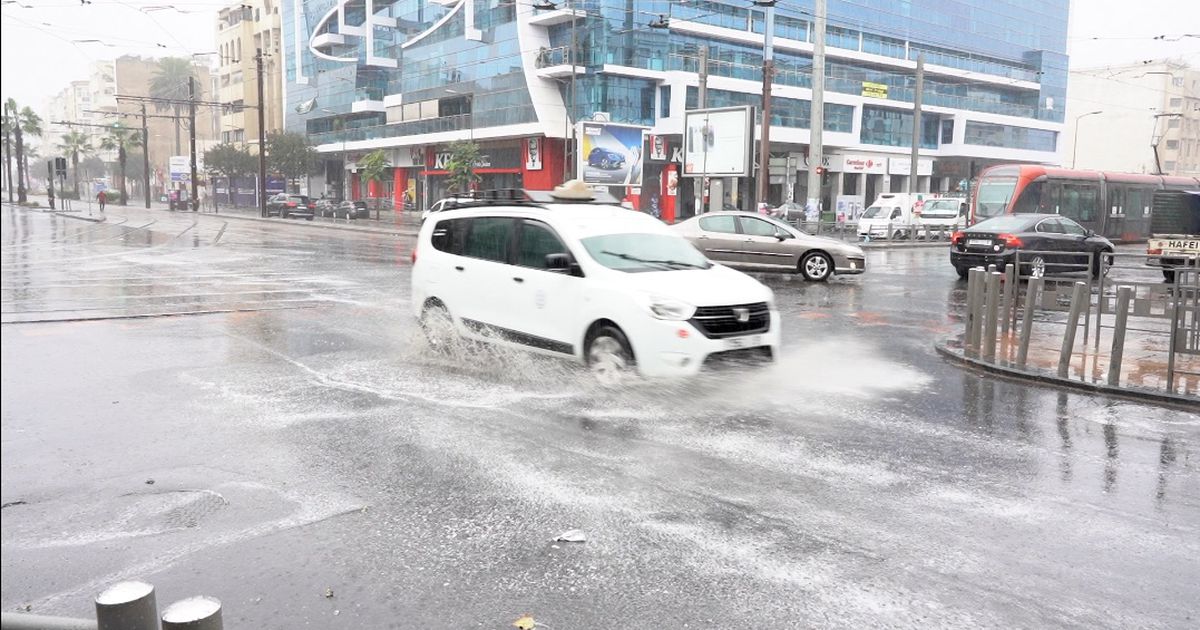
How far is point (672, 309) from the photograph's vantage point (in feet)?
25.5

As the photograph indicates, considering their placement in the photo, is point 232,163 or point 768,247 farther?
point 232,163

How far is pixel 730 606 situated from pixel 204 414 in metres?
5.01

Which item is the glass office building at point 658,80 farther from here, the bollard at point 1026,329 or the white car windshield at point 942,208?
the bollard at point 1026,329

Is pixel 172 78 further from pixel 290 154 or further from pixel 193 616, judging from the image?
pixel 193 616

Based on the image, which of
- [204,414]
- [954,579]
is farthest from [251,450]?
[954,579]

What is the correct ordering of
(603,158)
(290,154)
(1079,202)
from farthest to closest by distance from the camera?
1. (290,154)
2. (603,158)
3. (1079,202)

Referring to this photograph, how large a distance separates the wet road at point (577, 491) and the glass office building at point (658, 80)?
96.5ft

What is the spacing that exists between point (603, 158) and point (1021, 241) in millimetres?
32470

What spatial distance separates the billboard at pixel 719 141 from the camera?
31.4 meters

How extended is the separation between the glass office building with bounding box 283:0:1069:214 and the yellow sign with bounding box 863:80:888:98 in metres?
0.14

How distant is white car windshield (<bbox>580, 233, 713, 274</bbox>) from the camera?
857 centimetres

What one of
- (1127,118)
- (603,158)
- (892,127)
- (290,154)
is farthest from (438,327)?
(1127,118)

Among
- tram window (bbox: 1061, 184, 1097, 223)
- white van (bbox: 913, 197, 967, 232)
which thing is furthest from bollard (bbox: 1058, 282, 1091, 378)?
white van (bbox: 913, 197, 967, 232)

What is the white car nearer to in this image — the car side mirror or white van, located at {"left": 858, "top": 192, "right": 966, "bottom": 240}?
the car side mirror
